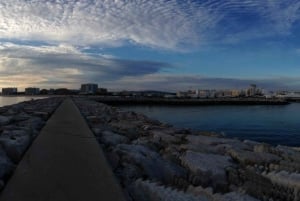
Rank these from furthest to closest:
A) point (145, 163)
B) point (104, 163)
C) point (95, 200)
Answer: point (145, 163)
point (104, 163)
point (95, 200)

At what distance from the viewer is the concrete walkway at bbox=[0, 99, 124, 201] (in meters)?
4.42

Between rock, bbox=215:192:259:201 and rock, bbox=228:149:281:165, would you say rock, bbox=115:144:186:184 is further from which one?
rock, bbox=228:149:281:165

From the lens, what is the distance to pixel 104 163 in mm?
5996

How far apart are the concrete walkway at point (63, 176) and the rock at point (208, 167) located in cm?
155

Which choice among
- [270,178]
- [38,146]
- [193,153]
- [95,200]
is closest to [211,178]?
[270,178]

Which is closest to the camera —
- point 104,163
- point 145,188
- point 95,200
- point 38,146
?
point 95,200

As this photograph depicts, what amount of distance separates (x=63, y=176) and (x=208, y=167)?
2571 mm

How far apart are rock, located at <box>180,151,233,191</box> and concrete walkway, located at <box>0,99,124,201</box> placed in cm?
155

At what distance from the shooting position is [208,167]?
6.52 meters

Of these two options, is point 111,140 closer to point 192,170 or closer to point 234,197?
point 192,170

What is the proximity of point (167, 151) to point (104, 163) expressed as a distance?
229cm

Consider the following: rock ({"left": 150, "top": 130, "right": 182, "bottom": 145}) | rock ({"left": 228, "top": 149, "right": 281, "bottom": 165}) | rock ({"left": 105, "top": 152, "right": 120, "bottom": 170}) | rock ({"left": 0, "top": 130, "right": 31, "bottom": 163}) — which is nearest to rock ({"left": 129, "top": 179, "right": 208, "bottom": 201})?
rock ({"left": 105, "top": 152, "right": 120, "bottom": 170})

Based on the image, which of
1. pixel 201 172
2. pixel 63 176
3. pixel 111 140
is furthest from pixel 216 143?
pixel 63 176

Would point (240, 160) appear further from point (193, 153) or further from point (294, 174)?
point (294, 174)
